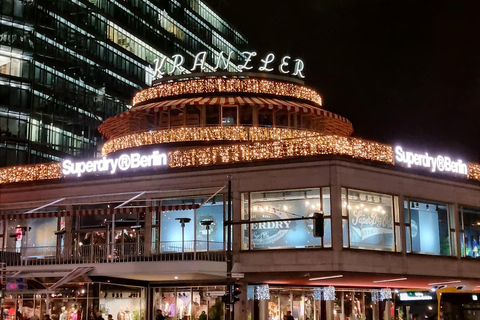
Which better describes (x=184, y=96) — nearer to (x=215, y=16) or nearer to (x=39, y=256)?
(x=39, y=256)

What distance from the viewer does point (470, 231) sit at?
139 feet

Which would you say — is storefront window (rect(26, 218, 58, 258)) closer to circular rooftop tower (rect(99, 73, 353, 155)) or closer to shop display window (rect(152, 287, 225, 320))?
shop display window (rect(152, 287, 225, 320))

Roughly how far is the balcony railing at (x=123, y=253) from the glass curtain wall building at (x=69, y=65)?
43.3 meters

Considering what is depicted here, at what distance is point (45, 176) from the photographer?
143ft

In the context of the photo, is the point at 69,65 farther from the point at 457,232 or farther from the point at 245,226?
the point at 457,232

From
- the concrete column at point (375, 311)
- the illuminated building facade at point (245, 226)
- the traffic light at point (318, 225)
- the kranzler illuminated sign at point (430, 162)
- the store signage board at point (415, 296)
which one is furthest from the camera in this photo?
the concrete column at point (375, 311)

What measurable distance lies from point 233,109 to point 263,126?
2125 millimetres

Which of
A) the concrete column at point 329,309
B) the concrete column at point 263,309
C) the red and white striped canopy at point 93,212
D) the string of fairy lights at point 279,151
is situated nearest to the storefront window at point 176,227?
the red and white striped canopy at point 93,212

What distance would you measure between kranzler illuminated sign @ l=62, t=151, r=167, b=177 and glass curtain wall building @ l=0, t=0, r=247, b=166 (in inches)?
1664

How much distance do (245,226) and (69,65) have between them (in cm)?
5911

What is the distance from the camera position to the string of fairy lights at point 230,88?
47.0 m

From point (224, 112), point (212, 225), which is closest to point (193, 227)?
point (212, 225)

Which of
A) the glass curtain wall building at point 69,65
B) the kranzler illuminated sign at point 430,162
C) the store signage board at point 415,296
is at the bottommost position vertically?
the store signage board at point 415,296

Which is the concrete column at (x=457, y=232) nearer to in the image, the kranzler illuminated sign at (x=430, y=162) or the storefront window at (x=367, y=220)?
the kranzler illuminated sign at (x=430, y=162)
